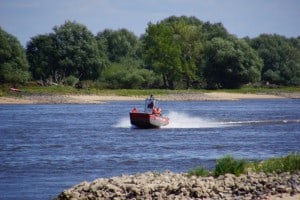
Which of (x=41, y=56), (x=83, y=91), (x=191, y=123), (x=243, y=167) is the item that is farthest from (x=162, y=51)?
(x=243, y=167)

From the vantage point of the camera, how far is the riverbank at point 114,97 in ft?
307

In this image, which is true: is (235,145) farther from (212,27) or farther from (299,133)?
(212,27)

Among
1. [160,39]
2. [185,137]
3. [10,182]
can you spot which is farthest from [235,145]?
[160,39]

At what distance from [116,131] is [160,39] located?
61.0 meters

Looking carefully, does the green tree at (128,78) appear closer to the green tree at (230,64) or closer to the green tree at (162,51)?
the green tree at (162,51)

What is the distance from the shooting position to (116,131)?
5206 cm

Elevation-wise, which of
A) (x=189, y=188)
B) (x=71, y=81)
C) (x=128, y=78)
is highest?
(x=128, y=78)

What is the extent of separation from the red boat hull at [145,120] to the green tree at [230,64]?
6127 centimetres

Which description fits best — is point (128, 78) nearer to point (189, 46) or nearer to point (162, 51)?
point (162, 51)

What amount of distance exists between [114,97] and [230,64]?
20.7m

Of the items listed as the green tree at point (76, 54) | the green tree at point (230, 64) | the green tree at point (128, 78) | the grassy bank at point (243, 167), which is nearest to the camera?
the grassy bank at point (243, 167)

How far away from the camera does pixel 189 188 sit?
2158 cm

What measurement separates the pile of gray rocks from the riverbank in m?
71.0

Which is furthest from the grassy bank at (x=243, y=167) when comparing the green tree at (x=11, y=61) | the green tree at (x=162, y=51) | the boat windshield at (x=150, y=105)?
the green tree at (x=162, y=51)
